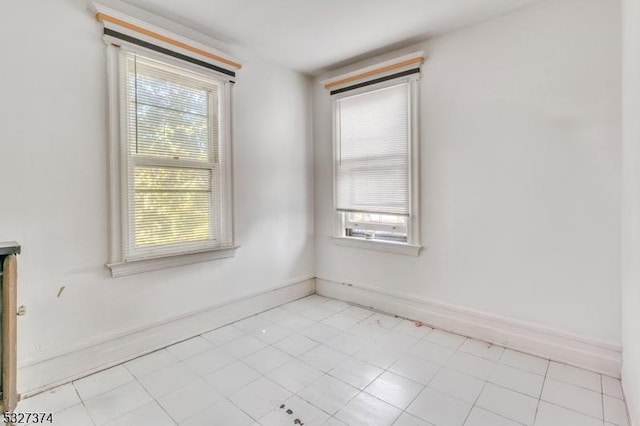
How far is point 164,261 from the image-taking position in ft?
8.60

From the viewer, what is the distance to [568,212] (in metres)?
2.33

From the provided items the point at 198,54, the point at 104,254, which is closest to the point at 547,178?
the point at 198,54

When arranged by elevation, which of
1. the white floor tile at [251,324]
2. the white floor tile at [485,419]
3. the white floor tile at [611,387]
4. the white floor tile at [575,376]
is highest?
the white floor tile at [251,324]

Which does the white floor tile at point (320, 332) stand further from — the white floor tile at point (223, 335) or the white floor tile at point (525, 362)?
the white floor tile at point (525, 362)

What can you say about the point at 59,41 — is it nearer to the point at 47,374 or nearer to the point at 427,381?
the point at 47,374

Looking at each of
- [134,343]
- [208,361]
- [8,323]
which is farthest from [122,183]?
[208,361]

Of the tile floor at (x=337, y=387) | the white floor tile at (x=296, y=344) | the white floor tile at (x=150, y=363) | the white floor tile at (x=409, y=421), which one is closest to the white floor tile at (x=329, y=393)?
the tile floor at (x=337, y=387)

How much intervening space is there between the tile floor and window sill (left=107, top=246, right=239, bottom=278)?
66cm

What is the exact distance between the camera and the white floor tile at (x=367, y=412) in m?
1.77

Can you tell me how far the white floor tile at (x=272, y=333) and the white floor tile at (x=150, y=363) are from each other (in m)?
0.69

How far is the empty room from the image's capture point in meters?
1.94

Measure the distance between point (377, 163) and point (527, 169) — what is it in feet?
4.38

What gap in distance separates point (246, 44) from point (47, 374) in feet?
9.82

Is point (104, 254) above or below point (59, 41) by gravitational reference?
below
